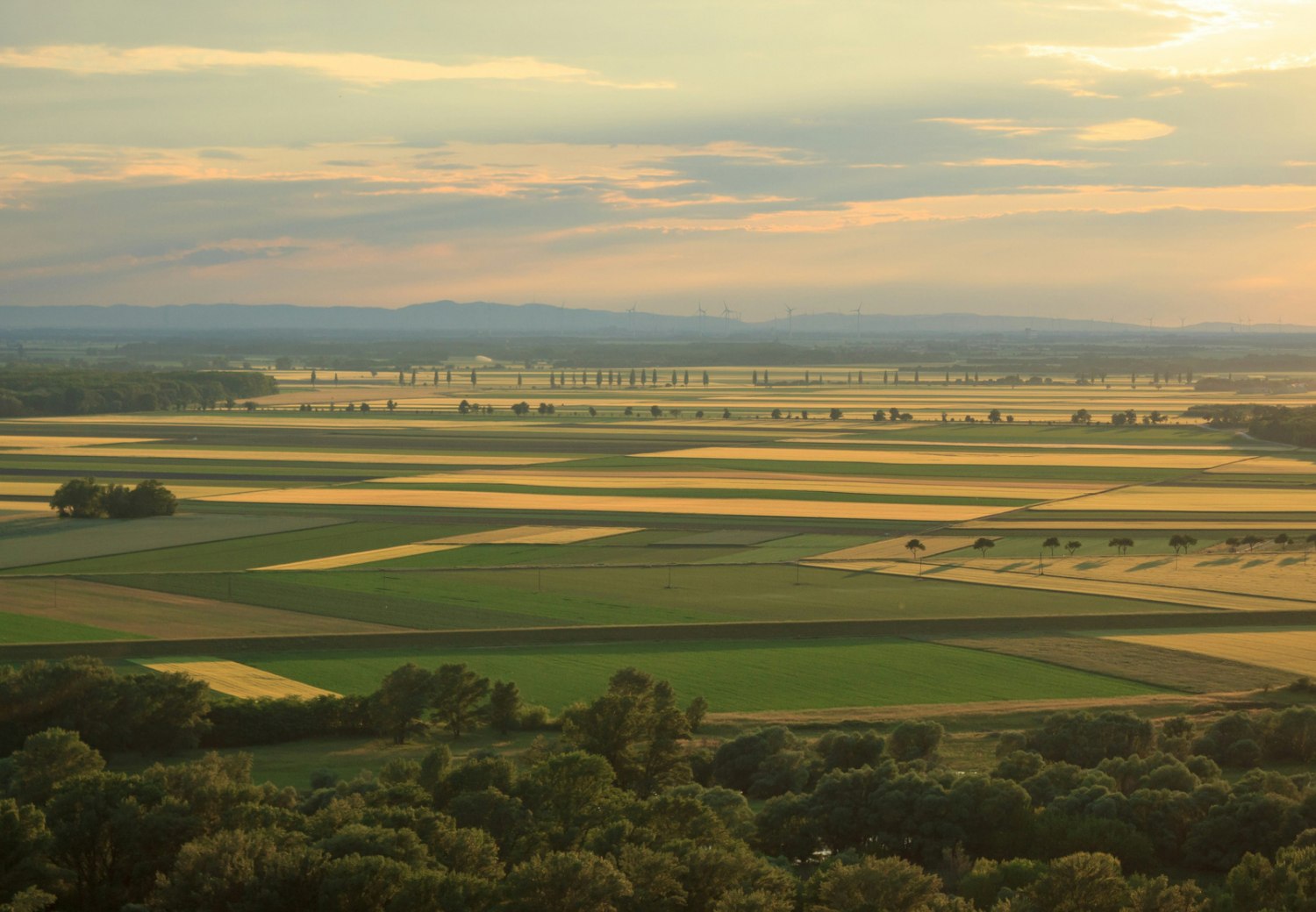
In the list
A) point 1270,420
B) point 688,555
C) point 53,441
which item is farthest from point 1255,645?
point 53,441

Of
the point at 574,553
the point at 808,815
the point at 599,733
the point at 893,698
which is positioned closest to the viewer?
the point at 808,815

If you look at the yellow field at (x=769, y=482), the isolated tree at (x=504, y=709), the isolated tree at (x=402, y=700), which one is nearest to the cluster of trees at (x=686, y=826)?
the isolated tree at (x=504, y=709)

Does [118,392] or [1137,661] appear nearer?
[1137,661]

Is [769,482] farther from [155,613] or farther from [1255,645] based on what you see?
[155,613]

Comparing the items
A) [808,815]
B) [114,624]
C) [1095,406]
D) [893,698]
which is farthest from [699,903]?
[1095,406]

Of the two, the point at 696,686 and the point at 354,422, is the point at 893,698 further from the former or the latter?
the point at 354,422

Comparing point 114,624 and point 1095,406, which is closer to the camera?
point 114,624
